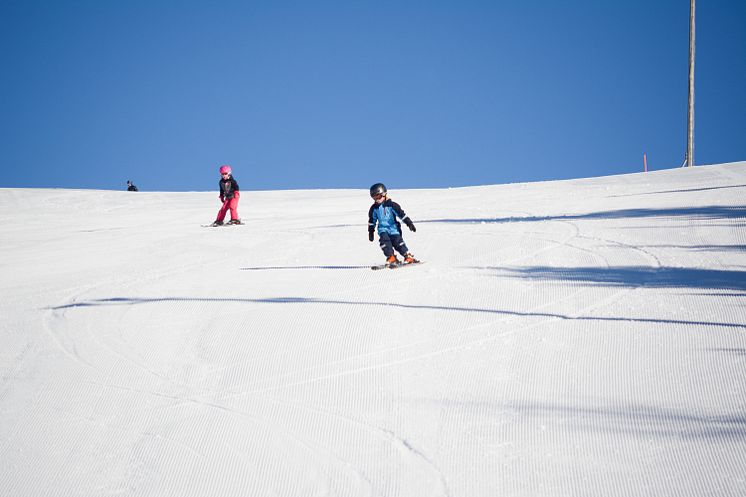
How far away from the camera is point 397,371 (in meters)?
6.33

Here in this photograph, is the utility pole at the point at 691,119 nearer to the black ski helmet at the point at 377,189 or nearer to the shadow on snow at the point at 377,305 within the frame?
the black ski helmet at the point at 377,189

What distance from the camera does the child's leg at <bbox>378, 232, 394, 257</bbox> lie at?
1080cm

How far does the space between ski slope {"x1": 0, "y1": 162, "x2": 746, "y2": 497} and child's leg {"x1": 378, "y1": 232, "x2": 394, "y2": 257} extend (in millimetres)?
543

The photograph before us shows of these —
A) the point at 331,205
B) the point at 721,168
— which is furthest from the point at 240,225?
the point at 721,168

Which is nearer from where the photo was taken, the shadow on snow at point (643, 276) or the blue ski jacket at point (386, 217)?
the shadow on snow at point (643, 276)

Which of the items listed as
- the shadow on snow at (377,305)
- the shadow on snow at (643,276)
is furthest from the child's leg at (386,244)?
the shadow on snow at (377,305)

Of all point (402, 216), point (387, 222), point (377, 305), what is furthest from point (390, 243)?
point (377, 305)

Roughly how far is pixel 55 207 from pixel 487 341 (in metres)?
25.3

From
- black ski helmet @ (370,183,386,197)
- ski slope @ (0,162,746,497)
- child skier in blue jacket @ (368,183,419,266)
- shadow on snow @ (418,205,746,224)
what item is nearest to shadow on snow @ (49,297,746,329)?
ski slope @ (0,162,746,497)

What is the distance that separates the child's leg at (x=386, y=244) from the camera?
10.8 meters

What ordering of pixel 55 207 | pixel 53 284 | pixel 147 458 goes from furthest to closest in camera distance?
pixel 55 207 < pixel 53 284 < pixel 147 458

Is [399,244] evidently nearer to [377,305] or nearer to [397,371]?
[377,305]

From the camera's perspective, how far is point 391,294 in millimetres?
9047

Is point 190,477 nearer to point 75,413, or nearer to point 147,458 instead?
point 147,458
